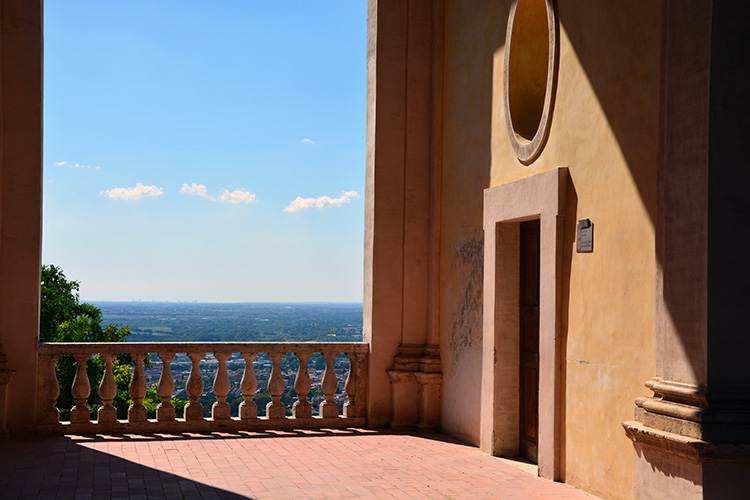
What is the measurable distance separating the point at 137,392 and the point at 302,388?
6.19ft

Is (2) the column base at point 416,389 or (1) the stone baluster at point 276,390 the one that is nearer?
(1) the stone baluster at point 276,390

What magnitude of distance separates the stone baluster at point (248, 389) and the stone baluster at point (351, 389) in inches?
44.8

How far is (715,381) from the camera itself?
475 cm

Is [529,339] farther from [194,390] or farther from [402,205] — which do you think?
[194,390]

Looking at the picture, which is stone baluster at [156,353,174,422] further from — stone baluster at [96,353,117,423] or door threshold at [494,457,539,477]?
door threshold at [494,457,539,477]

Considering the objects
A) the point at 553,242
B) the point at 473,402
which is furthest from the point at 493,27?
the point at 473,402

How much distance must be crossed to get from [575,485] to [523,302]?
2.06m

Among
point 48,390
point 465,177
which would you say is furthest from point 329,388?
point 48,390

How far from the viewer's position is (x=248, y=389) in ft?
30.6

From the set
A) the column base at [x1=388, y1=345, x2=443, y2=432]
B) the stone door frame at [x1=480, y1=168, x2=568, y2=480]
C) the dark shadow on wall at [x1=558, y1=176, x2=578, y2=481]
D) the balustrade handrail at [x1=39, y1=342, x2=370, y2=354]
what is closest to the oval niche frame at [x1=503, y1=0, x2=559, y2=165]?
the stone door frame at [x1=480, y1=168, x2=568, y2=480]

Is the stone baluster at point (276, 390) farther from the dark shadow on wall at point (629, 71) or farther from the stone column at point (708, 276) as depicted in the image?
the stone column at point (708, 276)

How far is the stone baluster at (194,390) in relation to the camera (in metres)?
9.12

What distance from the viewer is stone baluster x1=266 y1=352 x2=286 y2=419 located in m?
9.41

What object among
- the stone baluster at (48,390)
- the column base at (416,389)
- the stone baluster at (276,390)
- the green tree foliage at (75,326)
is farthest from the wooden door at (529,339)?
the green tree foliage at (75,326)
